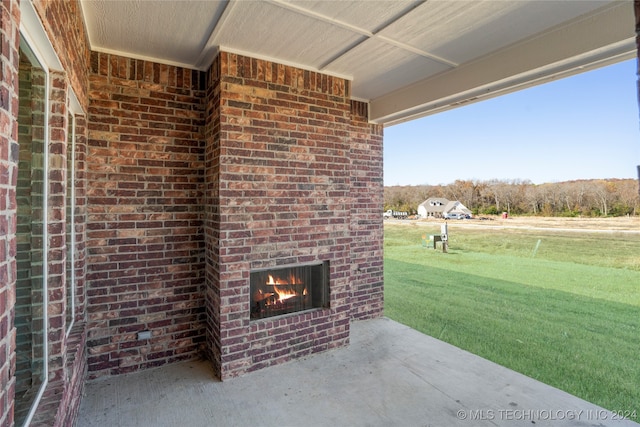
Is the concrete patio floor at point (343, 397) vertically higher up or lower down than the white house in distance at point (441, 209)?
lower down

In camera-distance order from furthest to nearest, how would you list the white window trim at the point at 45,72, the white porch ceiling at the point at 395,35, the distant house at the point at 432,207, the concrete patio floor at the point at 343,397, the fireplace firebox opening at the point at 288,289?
the distant house at the point at 432,207, the fireplace firebox opening at the point at 288,289, the concrete patio floor at the point at 343,397, the white porch ceiling at the point at 395,35, the white window trim at the point at 45,72

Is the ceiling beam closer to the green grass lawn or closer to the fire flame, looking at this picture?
the fire flame

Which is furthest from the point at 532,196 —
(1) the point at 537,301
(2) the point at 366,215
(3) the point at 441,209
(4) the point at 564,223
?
(2) the point at 366,215

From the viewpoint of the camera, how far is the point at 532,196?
5.91m

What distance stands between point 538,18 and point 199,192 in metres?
3.25

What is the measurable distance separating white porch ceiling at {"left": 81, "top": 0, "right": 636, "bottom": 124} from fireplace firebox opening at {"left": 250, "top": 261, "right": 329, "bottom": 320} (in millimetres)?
2113

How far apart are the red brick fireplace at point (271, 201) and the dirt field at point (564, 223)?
4.04m

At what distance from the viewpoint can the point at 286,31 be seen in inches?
103

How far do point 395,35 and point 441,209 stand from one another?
6.10 meters

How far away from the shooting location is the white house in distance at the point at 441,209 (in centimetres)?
751

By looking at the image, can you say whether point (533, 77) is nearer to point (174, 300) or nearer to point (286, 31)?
point (286, 31)

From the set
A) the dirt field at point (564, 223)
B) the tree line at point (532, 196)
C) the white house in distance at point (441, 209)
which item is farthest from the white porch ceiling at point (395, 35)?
the white house in distance at point (441, 209)

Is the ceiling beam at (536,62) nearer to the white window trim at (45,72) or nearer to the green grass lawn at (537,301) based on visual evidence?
the green grass lawn at (537,301)

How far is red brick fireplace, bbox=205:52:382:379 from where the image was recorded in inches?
117
